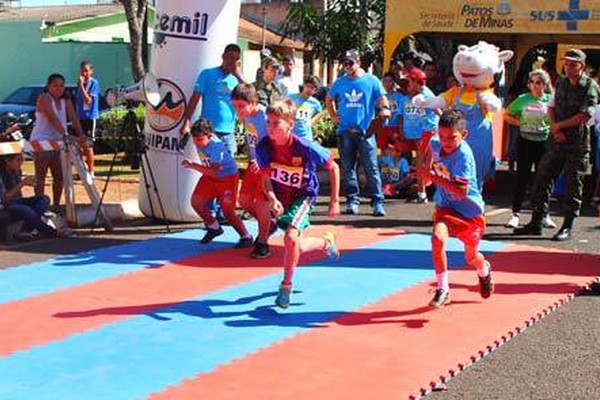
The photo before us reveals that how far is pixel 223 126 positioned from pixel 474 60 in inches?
110

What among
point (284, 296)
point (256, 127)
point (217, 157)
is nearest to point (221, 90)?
point (256, 127)

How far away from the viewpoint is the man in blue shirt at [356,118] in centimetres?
1105

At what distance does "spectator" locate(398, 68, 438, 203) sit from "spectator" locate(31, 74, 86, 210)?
4.51m

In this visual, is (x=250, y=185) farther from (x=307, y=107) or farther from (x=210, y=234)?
(x=307, y=107)

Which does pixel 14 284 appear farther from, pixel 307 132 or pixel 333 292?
pixel 307 132

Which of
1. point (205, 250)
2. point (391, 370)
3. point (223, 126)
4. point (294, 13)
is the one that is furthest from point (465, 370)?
point (294, 13)

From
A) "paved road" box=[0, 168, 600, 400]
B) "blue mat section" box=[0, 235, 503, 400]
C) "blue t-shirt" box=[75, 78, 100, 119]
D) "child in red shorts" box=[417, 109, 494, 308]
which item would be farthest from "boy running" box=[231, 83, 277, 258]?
"blue t-shirt" box=[75, 78, 100, 119]

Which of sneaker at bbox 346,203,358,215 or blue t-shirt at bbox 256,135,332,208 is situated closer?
blue t-shirt at bbox 256,135,332,208

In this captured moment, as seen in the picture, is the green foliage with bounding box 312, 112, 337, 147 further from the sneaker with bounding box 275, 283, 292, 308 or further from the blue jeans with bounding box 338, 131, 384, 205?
the sneaker with bounding box 275, 283, 292, 308

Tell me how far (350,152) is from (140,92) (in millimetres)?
2801

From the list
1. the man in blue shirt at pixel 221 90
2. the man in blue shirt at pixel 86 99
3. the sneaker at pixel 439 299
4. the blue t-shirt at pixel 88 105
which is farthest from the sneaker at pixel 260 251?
the blue t-shirt at pixel 88 105

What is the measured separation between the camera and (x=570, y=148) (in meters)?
9.23

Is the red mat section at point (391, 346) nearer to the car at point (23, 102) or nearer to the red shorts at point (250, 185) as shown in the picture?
the red shorts at point (250, 185)

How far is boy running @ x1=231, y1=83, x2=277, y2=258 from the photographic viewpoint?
8.19 metres
